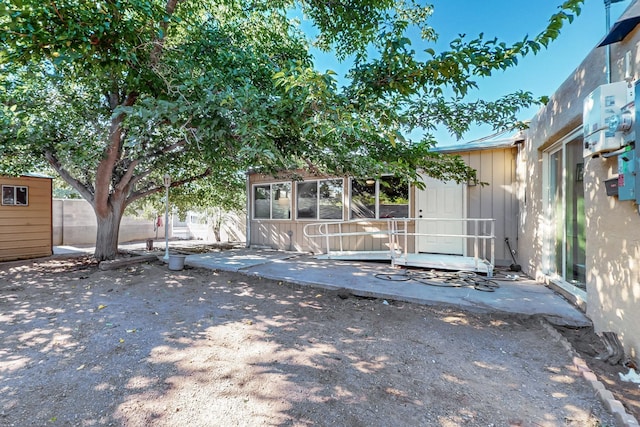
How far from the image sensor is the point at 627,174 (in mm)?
2340

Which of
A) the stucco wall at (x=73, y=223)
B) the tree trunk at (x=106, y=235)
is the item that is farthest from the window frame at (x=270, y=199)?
the stucco wall at (x=73, y=223)

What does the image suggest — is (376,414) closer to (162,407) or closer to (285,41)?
(162,407)

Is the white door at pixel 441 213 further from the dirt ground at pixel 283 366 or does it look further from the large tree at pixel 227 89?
the dirt ground at pixel 283 366

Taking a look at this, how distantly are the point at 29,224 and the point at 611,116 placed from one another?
1177cm

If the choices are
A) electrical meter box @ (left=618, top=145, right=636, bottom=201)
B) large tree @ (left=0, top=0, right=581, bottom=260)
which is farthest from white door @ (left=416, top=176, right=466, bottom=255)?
electrical meter box @ (left=618, top=145, right=636, bottom=201)

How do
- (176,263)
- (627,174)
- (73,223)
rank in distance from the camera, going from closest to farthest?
(627,174)
(176,263)
(73,223)

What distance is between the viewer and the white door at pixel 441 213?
21.6 feet

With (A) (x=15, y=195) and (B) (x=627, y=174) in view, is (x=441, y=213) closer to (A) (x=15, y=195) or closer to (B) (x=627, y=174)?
(B) (x=627, y=174)

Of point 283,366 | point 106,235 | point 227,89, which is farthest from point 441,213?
point 106,235

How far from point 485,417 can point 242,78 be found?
4.25 m

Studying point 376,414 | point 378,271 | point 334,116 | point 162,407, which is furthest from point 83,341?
point 378,271

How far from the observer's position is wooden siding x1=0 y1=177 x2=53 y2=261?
304 inches

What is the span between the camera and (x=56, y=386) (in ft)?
7.09

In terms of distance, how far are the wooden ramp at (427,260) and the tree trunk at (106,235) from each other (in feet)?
16.7
